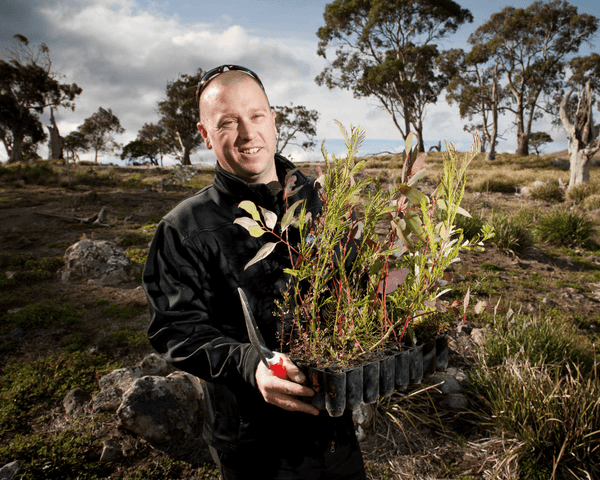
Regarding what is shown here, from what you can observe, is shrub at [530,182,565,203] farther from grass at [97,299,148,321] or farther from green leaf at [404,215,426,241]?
green leaf at [404,215,426,241]

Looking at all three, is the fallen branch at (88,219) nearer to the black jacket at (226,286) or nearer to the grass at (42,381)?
the grass at (42,381)

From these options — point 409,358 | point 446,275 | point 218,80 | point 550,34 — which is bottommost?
point 409,358

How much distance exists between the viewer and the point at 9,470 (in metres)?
2.32

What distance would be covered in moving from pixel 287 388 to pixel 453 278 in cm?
266

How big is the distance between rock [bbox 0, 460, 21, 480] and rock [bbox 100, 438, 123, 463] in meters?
0.51

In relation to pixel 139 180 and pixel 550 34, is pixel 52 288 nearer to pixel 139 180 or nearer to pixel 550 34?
pixel 139 180

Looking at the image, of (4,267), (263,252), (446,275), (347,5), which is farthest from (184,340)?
(347,5)

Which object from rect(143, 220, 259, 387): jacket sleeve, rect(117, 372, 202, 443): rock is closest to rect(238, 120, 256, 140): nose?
rect(143, 220, 259, 387): jacket sleeve

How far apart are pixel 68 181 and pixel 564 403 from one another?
54.7 feet

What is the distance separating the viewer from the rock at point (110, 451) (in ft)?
8.27

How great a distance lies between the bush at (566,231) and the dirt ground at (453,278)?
0.35 m

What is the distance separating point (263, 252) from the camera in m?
0.90

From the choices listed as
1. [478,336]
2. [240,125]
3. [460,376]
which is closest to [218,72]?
[240,125]

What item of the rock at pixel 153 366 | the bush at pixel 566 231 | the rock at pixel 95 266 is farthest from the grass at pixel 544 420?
the bush at pixel 566 231
